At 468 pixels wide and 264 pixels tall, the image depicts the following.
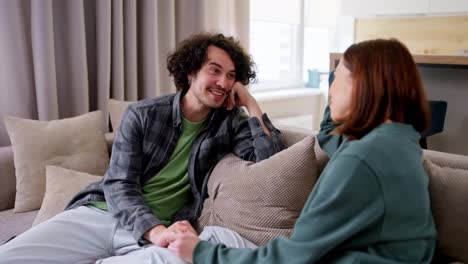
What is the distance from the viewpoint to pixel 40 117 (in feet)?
8.18

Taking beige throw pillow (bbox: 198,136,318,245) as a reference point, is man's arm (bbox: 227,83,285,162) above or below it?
above

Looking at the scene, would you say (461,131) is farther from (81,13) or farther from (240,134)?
(81,13)

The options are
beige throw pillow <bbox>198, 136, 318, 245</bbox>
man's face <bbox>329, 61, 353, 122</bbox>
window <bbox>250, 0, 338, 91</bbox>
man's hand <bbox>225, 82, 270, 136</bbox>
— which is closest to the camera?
man's face <bbox>329, 61, 353, 122</bbox>

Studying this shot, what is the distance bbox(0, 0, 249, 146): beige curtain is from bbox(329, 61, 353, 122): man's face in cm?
185

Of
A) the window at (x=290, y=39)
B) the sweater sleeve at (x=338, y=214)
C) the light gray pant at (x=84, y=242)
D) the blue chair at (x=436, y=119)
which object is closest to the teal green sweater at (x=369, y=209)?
the sweater sleeve at (x=338, y=214)

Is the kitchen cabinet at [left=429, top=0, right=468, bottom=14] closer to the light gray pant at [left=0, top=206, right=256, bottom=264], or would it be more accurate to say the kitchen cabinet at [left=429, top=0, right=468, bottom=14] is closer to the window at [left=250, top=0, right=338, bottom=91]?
the window at [left=250, top=0, right=338, bottom=91]

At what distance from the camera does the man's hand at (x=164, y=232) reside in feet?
4.49

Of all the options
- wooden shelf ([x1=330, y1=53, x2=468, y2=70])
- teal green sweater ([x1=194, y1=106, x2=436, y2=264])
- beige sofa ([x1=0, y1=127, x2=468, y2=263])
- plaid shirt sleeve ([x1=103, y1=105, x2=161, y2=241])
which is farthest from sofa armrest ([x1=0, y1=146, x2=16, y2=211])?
wooden shelf ([x1=330, y1=53, x2=468, y2=70])

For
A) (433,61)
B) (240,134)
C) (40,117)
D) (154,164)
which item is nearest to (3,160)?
(40,117)

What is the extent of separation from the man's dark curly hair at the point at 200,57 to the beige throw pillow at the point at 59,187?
61 centimetres

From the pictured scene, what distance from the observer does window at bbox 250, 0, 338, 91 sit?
4102 millimetres

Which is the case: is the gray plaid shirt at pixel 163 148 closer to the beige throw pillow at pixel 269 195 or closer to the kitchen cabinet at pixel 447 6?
the beige throw pillow at pixel 269 195

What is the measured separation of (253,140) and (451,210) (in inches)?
29.0

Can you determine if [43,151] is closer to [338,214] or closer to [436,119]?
[338,214]
